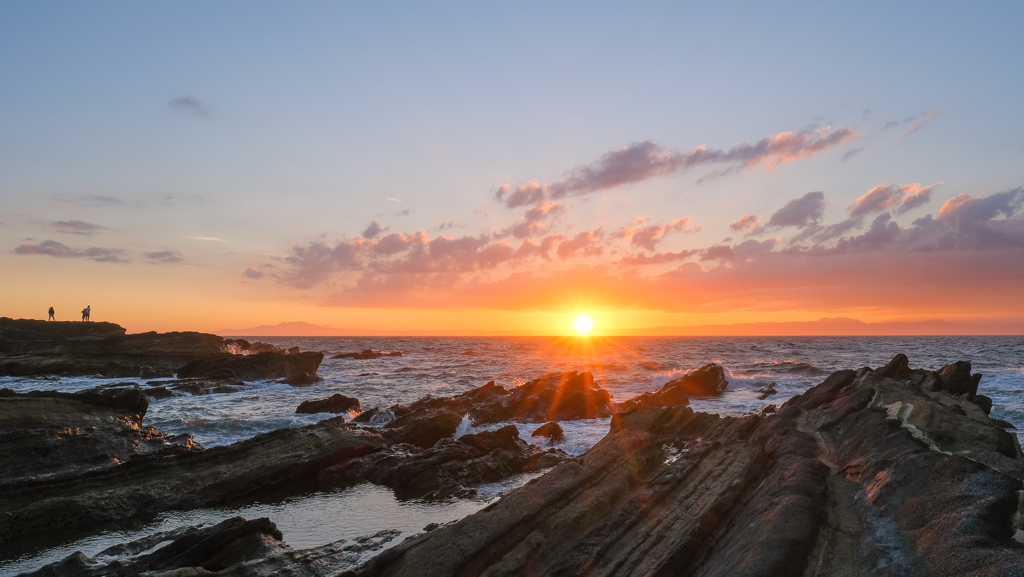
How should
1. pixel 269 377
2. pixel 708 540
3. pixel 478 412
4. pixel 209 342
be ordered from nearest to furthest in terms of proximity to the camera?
1. pixel 708 540
2. pixel 478 412
3. pixel 269 377
4. pixel 209 342

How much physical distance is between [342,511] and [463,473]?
4.28 metres

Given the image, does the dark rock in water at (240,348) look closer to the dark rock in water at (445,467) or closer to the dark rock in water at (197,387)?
the dark rock in water at (197,387)

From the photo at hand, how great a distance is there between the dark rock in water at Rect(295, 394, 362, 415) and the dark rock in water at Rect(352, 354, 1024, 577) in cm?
2175

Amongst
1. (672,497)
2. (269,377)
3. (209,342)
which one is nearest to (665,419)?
(672,497)

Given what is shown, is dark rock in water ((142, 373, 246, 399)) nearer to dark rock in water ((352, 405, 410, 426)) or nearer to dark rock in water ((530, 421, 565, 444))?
dark rock in water ((352, 405, 410, 426))

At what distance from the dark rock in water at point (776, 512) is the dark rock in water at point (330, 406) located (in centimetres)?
2175

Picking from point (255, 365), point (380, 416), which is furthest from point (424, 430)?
point (255, 365)

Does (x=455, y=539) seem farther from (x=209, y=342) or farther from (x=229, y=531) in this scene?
(x=209, y=342)

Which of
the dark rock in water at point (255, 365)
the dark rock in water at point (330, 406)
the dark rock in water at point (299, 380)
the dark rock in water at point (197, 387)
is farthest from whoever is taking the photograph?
the dark rock in water at point (255, 365)

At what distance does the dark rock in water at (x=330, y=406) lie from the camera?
32.0 metres

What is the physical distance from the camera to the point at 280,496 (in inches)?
653

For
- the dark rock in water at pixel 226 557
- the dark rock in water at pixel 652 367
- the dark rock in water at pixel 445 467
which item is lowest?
the dark rock in water at pixel 652 367

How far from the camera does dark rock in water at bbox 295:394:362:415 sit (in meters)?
32.0

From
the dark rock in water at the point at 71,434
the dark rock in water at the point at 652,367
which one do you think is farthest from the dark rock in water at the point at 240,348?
the dark rock in water at the point at 652,367
